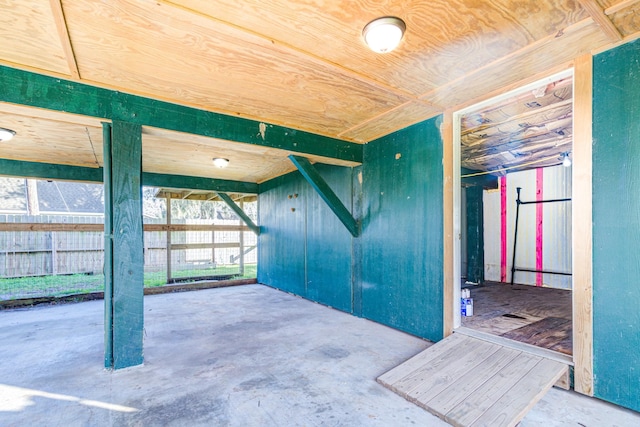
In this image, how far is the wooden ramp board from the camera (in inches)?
72.0

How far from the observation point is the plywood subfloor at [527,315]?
9.11 feet

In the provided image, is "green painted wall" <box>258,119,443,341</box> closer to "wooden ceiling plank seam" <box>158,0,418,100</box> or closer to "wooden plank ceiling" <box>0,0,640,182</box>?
"wooden plank ceiling" <box>0,0,640,182</box>

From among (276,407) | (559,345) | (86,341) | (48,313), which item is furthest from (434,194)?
(48,313)

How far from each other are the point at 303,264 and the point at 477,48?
4.37 metres

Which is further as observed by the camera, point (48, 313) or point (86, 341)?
point (48, 313)

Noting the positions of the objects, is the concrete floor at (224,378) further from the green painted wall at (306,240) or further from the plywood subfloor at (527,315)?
the green painted wall at (306,240)

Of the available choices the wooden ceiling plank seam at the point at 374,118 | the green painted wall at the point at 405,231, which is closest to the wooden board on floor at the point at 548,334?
the green painted wall at the point at 405,231

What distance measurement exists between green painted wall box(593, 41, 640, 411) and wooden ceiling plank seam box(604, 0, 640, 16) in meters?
0.46

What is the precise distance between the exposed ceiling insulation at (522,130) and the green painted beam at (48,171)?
20.1ft

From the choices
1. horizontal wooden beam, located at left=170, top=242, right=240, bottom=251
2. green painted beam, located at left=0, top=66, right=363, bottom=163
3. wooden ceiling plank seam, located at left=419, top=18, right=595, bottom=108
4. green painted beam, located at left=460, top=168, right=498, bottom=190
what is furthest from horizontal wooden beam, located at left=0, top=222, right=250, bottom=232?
green painted beam, located at left=460, top=168, right=498, bottom=190

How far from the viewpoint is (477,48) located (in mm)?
2039

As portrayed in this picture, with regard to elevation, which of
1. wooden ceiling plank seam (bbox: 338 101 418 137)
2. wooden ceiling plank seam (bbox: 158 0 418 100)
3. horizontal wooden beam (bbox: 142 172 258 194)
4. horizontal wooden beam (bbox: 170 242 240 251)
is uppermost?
wooden ceiling plank seam (bbox: 158 0 418 100)

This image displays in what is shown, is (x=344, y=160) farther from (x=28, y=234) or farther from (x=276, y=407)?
(x=28, y=234)

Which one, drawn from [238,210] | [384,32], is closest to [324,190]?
[384,32]
